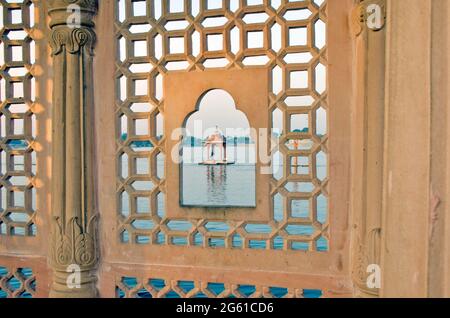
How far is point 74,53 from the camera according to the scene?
3.19m

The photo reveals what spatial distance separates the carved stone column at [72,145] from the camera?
10.5 feet

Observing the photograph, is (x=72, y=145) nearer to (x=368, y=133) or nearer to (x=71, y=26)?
(x=71, y=26)

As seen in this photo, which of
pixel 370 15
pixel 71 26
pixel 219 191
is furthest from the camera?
pixel 219 191

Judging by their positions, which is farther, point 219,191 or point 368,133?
→ point 219,191

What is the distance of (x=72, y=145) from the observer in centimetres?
320

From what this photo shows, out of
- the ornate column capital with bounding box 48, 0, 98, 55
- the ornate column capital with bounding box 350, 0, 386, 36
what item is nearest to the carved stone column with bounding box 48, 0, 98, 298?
the ornate column capital with bounding box 48, 0, 98, 55

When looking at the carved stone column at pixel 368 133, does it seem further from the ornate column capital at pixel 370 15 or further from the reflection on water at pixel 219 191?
the reflection on water at pixel 219 191

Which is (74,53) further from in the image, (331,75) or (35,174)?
(331,75)

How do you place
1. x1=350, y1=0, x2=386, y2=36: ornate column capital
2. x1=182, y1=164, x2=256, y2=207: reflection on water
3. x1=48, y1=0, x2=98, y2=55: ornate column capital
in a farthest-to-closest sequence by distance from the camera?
x1=182, y1=164, x2=256, y2=207: reflection on water, x1=48, y1=0, x2=98, y2=55: ornate column capital, x1=350, y1=0, x2=386, y2=36: ornate column capital

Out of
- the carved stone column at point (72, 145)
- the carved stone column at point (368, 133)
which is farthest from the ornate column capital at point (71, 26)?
the carved stone column at point (368, 133)

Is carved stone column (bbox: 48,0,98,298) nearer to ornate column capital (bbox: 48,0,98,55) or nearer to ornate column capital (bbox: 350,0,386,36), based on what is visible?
ornate column capital (bbox: 48,0,98,55)

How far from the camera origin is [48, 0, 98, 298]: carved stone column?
126 inches

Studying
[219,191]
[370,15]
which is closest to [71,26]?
[370,15]

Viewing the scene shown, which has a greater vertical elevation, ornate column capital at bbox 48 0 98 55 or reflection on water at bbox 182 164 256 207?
ornate column capital at bbox 48 0 98 55
